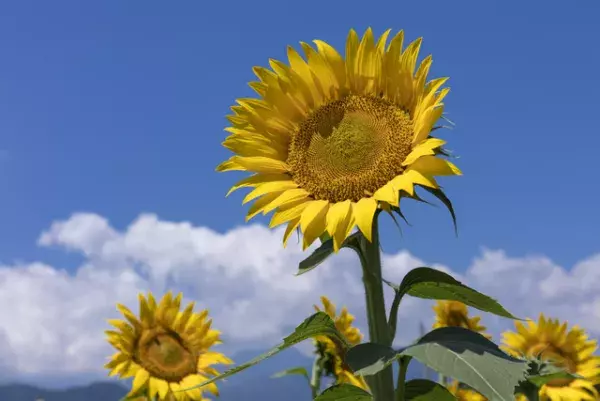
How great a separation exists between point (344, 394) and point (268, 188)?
36.5 inches

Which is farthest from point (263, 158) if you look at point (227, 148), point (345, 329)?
point (345, 329)

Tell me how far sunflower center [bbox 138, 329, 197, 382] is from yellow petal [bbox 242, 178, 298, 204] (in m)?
4.42

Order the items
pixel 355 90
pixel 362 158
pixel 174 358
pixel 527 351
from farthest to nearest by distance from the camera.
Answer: pixel 527 351, pixel 174 358, pixel 355 90, pixel 362 158

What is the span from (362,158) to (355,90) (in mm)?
401

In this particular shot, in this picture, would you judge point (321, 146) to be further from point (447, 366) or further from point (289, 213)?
point (447, 366)

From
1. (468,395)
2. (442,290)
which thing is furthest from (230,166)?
(468,395)

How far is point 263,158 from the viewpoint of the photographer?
329cm

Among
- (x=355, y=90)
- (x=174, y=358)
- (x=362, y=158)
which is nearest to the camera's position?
(x=362, y=158)

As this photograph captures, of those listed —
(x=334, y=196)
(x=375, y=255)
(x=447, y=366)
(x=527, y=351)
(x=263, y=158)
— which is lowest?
(x=447, y=366)

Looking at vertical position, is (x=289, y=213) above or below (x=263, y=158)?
below

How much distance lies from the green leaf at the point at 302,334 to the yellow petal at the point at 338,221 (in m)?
0.30

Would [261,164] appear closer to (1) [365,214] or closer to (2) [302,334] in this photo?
(1) [365,214]

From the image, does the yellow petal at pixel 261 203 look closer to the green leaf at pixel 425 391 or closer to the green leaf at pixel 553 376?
the green leaf at pixel 425 391

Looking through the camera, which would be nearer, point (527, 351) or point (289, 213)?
point (289, 213)
